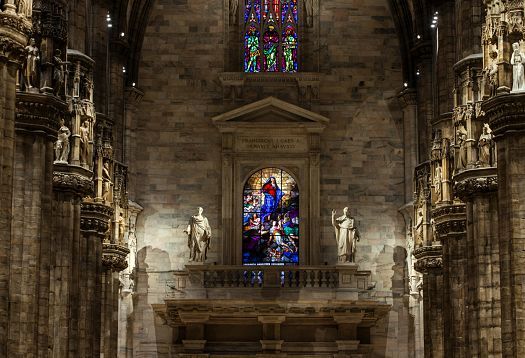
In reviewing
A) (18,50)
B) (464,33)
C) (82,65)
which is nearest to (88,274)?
(82,65)

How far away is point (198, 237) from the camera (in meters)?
47.5

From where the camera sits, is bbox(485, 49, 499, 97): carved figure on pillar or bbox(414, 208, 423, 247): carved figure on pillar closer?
bbox(485, 49, 499, 97): carved figure on pillar

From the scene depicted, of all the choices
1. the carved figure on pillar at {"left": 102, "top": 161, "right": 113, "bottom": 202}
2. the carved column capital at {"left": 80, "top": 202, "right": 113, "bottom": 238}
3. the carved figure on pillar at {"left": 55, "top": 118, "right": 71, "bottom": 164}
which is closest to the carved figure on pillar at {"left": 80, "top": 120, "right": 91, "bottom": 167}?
the carved figure on pillar at {"left": 55, "top": 118, "right": 71, "bottom": 164}

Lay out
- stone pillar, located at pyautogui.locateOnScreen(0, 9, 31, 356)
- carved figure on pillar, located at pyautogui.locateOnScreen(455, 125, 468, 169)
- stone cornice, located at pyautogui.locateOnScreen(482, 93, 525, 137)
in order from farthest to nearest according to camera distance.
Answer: carved figure on pillar, located at pyautogui.locateOnScreen(455, 125, 468, 169)
stone cornice, located at pyautogui.locateOnScreen(482, 93, 525, 137)
stone pillar, located at pyautogui.locateOnScreen(0, 9, 31, 356)

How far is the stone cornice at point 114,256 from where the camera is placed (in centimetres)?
4231

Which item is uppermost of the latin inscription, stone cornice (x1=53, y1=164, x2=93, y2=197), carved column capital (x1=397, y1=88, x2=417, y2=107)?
carved column capital (x1=397, y1=88, x2=417, y2=107)

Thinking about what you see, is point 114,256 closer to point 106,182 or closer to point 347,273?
point 106,182

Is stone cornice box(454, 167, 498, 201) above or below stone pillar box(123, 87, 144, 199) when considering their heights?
below

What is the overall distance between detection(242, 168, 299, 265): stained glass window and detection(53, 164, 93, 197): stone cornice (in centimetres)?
1608

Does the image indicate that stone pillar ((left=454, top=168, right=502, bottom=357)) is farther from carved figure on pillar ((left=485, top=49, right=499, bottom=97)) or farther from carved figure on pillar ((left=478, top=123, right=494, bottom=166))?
carved figure on pillar ((left=485, top=49, right=499, bottom=97))

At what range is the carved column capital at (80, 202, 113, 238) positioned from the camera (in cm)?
3766

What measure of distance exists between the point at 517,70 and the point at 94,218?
14791 millimetres

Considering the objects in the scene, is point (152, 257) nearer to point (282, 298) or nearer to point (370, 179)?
point (282, 298)

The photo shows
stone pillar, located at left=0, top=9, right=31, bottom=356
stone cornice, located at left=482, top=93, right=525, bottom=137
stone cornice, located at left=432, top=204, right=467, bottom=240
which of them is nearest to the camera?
stone pillar, located at left=0, top=9, right=31, bottom=356
